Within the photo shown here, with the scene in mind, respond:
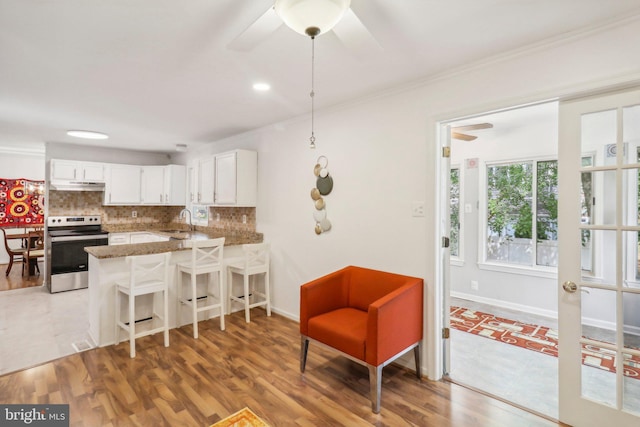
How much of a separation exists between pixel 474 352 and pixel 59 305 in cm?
522

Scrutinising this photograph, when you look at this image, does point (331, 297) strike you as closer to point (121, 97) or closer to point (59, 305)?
point (121, 97)

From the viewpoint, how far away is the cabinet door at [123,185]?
5730 millimetres

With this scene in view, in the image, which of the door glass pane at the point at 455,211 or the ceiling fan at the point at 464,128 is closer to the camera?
the ceiling fan at the point at 464,128

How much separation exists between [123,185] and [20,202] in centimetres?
327

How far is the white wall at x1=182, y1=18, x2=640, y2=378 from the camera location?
78.6 inches

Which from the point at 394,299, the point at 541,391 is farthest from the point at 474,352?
the point at 394,299

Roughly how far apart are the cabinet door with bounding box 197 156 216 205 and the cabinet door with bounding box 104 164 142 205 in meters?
1.73

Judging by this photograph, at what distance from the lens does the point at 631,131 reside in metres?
1.84

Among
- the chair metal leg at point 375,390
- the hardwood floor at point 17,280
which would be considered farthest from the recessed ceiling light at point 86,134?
the chair metal leg at point 375,390

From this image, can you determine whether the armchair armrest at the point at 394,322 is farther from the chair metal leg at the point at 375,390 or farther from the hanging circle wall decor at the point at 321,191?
the hanging circle wall decor at the point at 321,191

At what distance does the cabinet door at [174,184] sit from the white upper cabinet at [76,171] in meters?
1.02

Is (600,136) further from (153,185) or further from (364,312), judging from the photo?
(153,185)

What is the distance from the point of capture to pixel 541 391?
2.45m

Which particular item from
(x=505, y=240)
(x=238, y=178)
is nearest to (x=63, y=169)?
(x=238, y=178)
